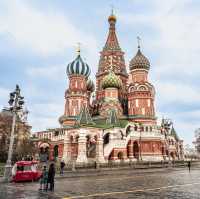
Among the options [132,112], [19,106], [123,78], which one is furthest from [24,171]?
[123,78]

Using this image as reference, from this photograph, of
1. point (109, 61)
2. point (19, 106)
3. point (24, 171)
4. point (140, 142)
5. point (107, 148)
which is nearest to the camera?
point (24, 171)

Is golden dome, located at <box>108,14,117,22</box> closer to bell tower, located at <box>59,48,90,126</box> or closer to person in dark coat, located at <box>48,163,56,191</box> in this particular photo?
bell tower, located at <box>59,48,90,126</box>

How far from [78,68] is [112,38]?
559 inches

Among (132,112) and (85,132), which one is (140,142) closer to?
(132,112)

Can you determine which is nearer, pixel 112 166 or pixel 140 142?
pixel 112 166

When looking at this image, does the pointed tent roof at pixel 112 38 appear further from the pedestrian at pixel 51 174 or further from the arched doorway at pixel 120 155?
the pedestrian at pixel 51 174

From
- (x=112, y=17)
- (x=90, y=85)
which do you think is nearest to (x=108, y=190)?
(x=90, y=85)

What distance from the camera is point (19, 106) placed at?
2150 cm

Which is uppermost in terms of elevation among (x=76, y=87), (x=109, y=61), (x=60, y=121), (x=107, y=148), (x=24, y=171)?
(x=109, y=61)

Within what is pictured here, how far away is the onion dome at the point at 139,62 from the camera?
193 feet

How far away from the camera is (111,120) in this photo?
1973 inches

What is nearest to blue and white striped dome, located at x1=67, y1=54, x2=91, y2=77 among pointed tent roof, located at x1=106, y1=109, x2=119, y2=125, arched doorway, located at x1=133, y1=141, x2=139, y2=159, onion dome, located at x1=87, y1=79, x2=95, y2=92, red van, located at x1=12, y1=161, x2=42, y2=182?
onion dome, located at x1=87, y1=79, x2=95, y2=92

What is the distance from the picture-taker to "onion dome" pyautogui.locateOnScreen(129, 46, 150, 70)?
Result: 2319 inches

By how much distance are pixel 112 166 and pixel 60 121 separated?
2707 cm
